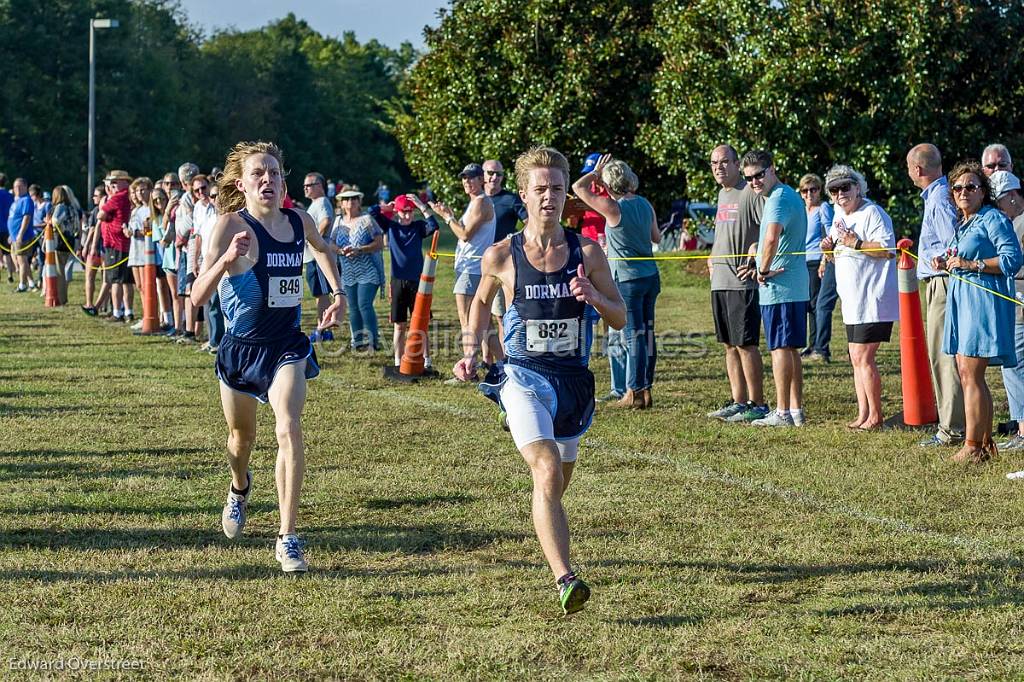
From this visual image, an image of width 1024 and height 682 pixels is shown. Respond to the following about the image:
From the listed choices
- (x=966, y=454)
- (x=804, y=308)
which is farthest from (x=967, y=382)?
(x=804, y=308)

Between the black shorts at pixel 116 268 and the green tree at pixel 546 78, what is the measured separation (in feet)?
37.3

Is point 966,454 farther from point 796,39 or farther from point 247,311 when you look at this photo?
point 796,39

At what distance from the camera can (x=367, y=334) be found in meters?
15.5

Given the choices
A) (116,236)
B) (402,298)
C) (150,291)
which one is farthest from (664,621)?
(116,236)

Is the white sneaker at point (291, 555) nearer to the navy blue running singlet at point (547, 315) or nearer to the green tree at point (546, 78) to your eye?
the navy blue running singlet at point (547, 315)

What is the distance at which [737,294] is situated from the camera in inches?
418

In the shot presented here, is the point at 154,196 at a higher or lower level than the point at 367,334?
higher

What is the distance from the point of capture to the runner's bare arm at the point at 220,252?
625 centimetres

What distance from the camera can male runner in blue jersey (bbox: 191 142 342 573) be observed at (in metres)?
6.31

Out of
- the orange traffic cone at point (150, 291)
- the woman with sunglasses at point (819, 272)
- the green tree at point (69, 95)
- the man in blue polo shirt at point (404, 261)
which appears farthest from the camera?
the green tree at point (69, 95)

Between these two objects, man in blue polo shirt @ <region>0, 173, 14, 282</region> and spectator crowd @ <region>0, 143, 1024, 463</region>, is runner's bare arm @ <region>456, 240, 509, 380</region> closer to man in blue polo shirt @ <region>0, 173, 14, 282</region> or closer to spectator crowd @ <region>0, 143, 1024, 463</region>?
spectator crowd @ <region>0, 143, 1024, 463</region>

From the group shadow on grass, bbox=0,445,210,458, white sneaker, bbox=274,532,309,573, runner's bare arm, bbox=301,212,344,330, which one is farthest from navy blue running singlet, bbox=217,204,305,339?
shadow on grass, bbox=0,445,210,458

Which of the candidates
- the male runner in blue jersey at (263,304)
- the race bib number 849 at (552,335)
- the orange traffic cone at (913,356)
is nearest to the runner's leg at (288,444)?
the male runner in blue jersey at (263,304)

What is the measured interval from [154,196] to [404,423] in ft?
25.4
